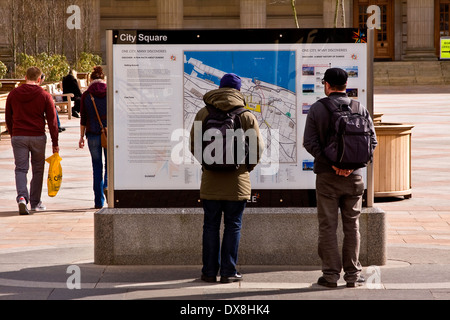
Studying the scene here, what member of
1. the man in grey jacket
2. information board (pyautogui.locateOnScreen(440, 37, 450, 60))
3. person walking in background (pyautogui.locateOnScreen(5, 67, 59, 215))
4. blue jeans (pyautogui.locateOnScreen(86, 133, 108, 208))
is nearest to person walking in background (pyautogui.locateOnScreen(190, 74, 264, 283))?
the man in grey jacket

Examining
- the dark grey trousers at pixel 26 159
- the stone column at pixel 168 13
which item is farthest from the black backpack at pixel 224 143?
the stone column at pixel 168 13

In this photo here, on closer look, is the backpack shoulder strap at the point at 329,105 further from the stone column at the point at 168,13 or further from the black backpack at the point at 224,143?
the stone column at the point at 168,13

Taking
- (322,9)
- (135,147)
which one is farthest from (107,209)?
(322,9)

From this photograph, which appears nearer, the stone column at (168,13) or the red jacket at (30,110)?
the red jacket at (30,110)

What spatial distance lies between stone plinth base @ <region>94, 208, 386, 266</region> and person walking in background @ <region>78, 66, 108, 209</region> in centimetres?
343

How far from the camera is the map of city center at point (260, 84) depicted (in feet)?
27.3

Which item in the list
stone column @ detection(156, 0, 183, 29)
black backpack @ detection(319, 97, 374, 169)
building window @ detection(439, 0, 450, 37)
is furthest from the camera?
building window @ detection(439, 0, 450, 37)

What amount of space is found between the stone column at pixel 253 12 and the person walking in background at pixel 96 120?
4389cm

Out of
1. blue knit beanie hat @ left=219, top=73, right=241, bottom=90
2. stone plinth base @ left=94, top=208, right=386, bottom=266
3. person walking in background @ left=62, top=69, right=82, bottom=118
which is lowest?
stone plinth base @ left=94, top=208, right=386, bottom=266

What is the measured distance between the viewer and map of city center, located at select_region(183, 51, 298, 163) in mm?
8336

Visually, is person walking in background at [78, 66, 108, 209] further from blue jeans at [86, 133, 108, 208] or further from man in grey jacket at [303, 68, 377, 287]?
man in grey jacket at [303, 68, 377, 287]

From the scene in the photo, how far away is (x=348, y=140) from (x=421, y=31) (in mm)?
49145
